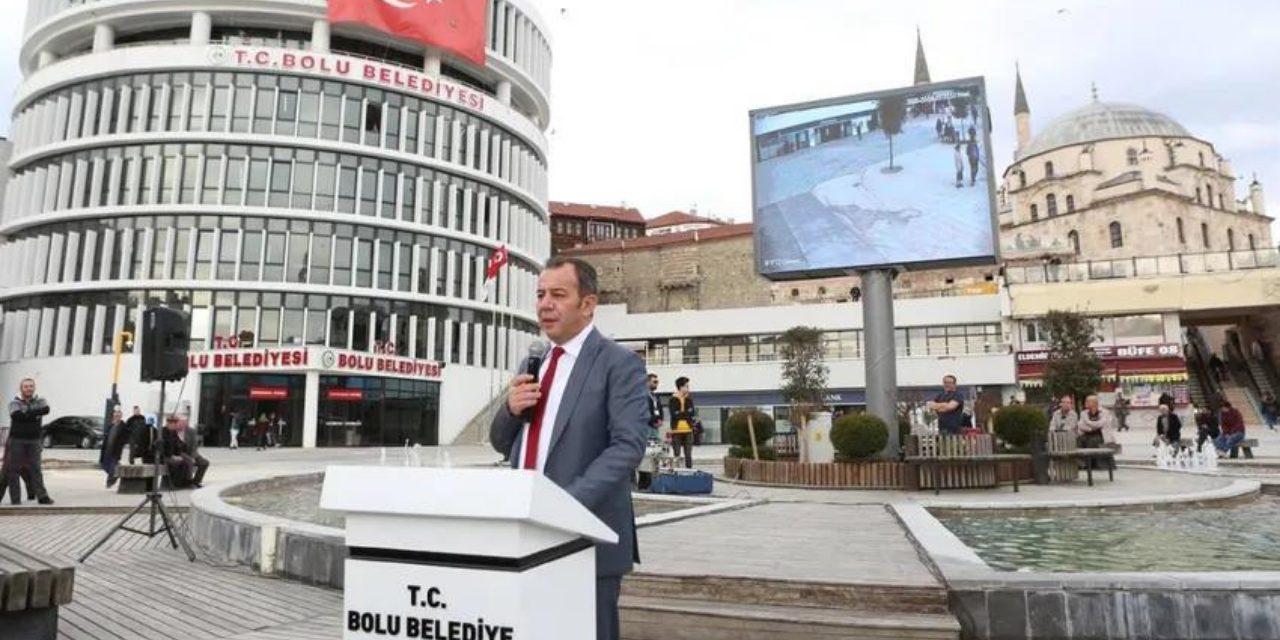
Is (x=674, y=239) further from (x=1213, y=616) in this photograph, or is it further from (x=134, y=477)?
(x=1213, y=616)

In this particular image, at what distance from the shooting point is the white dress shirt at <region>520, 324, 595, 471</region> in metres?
2.58

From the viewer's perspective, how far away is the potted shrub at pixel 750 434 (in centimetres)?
1472

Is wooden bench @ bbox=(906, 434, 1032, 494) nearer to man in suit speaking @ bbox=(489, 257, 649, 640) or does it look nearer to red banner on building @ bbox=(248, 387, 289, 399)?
man in suit speaking @ bbox=(489, 257, 649, 640)

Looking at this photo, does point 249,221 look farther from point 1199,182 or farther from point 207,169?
point 1199,182

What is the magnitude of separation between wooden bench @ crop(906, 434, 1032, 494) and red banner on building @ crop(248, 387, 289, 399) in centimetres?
3150

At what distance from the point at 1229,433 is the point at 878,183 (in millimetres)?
11117

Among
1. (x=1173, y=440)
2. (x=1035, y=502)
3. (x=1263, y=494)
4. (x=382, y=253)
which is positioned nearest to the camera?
(x=1035, y=502)

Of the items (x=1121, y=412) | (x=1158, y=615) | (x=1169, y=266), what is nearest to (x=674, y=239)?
(x=1169, y=266)

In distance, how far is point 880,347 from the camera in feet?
48.0

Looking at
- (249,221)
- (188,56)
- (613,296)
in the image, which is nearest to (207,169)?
(249,221)

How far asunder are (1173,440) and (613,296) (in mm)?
54732

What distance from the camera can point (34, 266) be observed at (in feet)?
124

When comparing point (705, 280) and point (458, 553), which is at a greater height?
point (705, 280)

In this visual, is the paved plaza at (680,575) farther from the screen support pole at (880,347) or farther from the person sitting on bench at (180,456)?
the screen support pole at (880,347)
